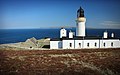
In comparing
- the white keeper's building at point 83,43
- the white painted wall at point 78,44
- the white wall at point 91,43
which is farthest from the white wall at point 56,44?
the white wall at point 91,43

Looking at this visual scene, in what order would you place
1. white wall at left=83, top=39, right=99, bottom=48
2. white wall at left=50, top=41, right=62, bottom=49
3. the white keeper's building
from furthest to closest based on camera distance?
white wall at left=50, top=41, right=62, bottom=49, white wall at left=83, top=39, right=99, bottom=48, the white keeper's building

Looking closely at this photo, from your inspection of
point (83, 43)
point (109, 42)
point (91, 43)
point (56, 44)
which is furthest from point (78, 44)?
point (109, 42)

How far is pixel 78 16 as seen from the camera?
24625 mm

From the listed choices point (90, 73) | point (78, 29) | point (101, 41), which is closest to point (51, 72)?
point (90, 73)

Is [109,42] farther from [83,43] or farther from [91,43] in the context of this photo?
[83,43]

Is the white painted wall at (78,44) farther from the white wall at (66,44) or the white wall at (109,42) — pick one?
the white wall at (109,42)

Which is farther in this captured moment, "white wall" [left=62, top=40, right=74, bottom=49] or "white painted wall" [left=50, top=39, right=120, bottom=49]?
"white painted wall" [left=50, top=39, right=120, bottom=49]

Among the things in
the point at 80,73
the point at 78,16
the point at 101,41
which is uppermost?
the point at 78,16

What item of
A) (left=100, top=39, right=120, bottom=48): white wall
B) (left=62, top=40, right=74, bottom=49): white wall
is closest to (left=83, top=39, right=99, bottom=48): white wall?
(left=100, top=39, right=120, bottom=48): white wall

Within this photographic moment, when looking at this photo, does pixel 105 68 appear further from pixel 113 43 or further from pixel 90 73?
pixel 113 43

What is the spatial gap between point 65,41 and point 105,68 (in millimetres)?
10323

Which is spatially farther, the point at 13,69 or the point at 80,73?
the point at 13,69

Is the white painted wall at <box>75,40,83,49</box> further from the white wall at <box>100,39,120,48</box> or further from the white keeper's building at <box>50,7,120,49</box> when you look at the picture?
the white wall at <box>100,39,120,48</box>

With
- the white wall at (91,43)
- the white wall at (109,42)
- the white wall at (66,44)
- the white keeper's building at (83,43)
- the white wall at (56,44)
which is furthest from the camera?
the white wall at (109,42)
